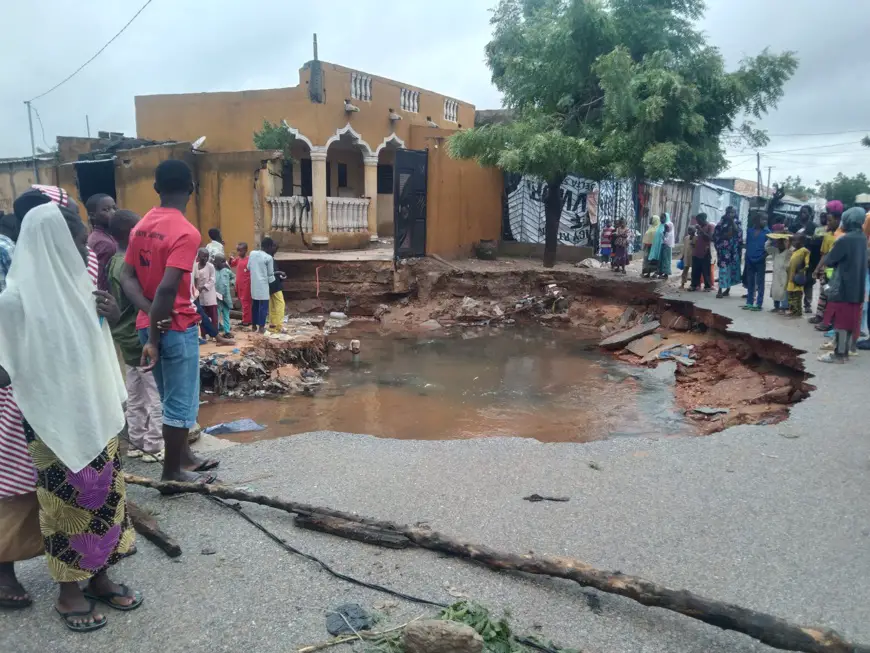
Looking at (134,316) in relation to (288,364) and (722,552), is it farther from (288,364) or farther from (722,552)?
(288,364)

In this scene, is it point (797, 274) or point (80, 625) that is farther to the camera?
point (797, 274)

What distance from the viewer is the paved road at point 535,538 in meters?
2.47

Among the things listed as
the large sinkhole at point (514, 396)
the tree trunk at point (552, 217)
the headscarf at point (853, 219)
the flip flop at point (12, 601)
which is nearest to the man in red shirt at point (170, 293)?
the flip flop at point (12, 601)

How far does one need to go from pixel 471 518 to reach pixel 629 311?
10.3m

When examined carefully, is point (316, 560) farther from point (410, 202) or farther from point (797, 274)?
point (410, 202)

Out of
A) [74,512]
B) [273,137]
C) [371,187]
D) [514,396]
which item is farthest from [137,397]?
[371,187]

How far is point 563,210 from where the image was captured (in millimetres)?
17594

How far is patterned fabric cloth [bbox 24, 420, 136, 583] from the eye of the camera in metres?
2.32

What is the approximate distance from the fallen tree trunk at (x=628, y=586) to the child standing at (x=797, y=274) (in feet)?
26.1

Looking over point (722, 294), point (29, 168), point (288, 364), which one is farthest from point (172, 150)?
point (722, 294)

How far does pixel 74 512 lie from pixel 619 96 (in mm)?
12538

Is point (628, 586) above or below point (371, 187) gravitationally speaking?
below

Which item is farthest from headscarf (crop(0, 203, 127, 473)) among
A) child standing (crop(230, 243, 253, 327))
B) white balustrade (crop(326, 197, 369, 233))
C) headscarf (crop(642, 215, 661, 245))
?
white balustrade (crop(326, 197, 369, 233))

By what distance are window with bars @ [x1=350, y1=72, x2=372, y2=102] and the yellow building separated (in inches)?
1.0
